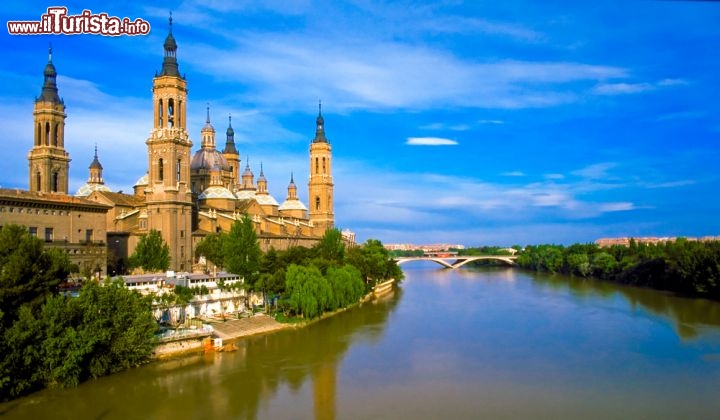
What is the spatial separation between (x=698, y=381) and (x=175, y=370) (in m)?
12.8

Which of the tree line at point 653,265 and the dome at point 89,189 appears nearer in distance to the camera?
the tree line at point 653,265

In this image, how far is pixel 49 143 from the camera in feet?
110

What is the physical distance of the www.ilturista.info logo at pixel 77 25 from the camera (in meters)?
14.5

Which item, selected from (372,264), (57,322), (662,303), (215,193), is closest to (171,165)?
(215,193)

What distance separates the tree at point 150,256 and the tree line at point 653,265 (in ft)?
85.1

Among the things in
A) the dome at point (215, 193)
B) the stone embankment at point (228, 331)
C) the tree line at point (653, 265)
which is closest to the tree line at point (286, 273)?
the stone embankment at point (228, 331)

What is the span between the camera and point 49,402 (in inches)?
509

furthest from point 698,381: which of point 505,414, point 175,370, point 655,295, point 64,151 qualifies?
point 64,151

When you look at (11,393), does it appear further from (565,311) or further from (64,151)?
(64,151)

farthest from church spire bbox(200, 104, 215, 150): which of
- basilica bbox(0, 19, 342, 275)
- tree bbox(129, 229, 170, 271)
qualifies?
tree bbox(129, 229, 170, 271)

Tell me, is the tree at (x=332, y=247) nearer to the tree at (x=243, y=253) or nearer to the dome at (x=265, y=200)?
the tree at (x=243, y=253)

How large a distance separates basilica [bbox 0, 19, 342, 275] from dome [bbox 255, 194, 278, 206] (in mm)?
1819

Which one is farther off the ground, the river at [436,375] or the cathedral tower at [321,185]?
the cathedral tower at [321,185]

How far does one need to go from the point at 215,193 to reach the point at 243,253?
486 inches
